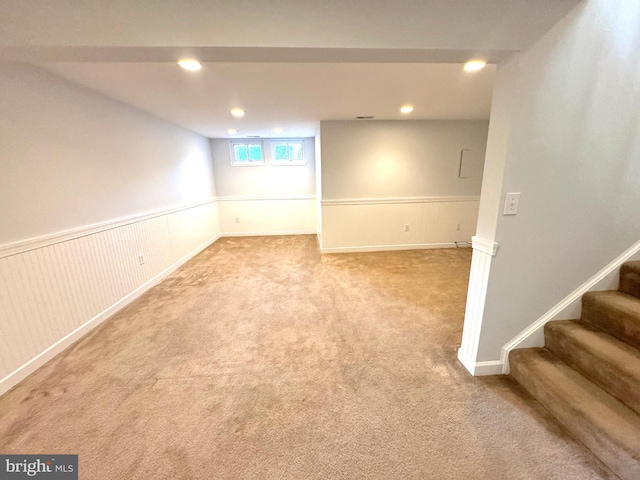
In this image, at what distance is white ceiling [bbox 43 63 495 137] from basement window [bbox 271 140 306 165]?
204 centimetres

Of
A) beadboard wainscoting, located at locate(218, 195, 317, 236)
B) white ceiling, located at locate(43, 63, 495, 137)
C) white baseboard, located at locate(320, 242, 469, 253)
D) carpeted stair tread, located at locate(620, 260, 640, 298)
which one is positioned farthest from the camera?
beadboard wainscoting, located at locate(218, 195, 317, 236)

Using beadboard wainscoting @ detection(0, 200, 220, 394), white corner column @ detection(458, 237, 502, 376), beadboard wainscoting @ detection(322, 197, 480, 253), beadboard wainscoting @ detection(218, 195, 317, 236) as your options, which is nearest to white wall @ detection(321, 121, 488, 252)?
beadboard wainscoting @ detection(322, 197, 480, 253)

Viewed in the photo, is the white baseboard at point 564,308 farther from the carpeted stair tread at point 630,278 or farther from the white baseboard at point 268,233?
the white baseboard at point 268,233

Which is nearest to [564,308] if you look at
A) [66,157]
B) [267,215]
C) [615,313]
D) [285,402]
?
[615,313]

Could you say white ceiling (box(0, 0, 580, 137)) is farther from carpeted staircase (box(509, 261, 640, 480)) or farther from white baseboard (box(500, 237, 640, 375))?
carpeted staircase (box(509, 261, 640, 480))

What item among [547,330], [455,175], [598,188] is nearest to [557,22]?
[598,188]

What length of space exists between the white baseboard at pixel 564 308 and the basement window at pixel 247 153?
5.40 m

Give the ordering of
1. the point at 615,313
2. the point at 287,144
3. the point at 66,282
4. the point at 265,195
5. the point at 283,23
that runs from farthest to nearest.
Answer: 1. the point at 265,195
2. the point at 287,144
3. the point at 66,282
4. the point at 615,313
5. the point at 283,23

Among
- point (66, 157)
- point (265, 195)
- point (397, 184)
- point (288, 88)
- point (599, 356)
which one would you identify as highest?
point (288, 88)

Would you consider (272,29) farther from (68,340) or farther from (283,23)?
(68,340)

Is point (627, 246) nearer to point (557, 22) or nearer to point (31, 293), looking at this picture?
point (557, 22)

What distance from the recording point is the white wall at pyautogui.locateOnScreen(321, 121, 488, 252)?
416 cm

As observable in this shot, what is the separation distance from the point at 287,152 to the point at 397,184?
270 cm

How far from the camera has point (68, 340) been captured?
2.11 metres
